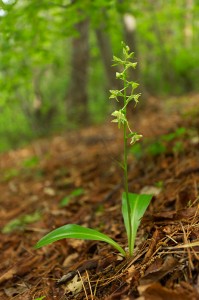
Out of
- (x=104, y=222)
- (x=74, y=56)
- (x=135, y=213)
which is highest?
(x=74, y=56)

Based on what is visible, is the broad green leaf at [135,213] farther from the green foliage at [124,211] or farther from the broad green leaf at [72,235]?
the broad green leaf at [72,235]

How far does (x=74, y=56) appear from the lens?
7.37 meters

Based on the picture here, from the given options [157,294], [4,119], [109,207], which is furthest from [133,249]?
[4,119]

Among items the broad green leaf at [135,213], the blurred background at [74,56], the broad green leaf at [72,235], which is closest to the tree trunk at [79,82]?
the blurred background at [74,56]

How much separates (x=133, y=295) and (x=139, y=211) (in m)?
0.57

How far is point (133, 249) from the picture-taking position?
5.83ft

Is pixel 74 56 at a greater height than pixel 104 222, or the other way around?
pixel 74 56

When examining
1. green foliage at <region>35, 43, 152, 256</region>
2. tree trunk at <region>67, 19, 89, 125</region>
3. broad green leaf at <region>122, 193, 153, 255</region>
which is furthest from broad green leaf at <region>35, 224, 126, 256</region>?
tree trunk at <region>67, 19, 89, 125</region>

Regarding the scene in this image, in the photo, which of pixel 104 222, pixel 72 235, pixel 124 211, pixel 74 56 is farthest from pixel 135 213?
pixel 74 56

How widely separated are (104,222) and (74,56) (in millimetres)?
5557

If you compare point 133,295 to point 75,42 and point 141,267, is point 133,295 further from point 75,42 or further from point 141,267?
point 75,42

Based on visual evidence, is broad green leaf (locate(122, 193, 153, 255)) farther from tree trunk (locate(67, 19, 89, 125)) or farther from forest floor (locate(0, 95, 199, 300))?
tree trunk (locate(67, 19, 89, 125))

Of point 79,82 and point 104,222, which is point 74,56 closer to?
point 79,82

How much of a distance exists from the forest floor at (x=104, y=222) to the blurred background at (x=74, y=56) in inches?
52.7
